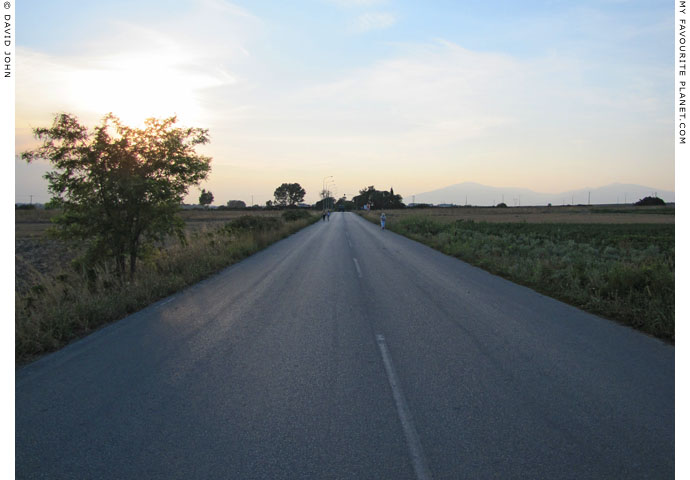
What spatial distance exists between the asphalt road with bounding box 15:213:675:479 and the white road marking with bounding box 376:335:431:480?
0.02 m

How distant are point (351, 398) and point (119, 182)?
8244 millimetres

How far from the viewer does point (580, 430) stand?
147 inches

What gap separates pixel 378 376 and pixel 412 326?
2.27 m

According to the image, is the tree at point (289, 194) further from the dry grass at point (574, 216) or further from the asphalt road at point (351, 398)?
the asphalt road at point (351, 398)

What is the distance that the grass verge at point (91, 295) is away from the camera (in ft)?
20.8

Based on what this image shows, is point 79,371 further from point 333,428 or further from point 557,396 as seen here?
point 557,396

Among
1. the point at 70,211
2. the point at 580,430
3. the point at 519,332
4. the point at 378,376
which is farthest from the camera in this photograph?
the point at 70,211

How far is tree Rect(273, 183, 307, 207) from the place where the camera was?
623 ft

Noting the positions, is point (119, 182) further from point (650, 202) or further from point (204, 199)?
point (650, 202)

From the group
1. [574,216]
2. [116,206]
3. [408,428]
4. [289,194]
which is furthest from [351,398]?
[289,194]

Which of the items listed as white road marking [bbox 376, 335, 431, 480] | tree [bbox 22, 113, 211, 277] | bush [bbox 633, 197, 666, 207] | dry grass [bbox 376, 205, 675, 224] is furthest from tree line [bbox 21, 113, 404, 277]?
bush [bbox 633, 197, 666, 207]

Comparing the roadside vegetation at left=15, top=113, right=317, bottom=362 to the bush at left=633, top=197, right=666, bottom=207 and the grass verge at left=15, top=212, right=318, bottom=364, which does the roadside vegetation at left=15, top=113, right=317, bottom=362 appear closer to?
the grass verge at left=15, top=212, right=318, bottom=364

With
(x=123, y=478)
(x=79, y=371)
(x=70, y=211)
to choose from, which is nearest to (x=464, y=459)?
(x=123, y=478)

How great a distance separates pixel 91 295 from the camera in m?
8.97
